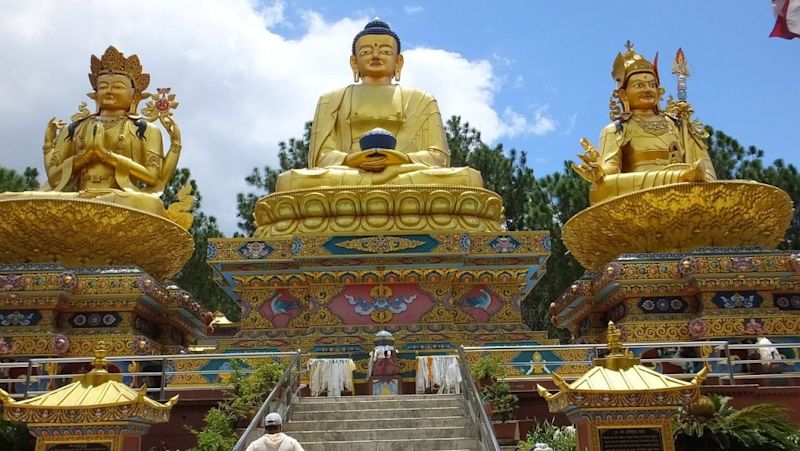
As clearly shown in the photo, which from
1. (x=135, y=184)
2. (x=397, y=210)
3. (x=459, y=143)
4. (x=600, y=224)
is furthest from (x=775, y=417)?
(x=459, y=143)

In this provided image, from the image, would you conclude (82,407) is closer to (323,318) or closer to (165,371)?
(165,371)

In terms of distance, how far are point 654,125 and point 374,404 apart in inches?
337

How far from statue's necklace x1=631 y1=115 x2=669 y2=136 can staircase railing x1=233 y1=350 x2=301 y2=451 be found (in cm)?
841

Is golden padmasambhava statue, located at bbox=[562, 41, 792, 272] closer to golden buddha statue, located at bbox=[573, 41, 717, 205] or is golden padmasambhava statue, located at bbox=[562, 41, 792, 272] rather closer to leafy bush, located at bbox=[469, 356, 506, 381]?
golden buddha statue, located at bbox=[573, 41, 717, 205]

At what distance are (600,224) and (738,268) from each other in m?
2.51

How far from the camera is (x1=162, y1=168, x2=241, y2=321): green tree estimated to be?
24016 millimetres

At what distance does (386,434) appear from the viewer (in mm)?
8617

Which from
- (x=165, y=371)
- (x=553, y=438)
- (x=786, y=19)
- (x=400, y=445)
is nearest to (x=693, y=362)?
(x=553, y=438)

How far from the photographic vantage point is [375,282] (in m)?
13.2

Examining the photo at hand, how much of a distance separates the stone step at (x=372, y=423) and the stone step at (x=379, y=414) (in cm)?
22

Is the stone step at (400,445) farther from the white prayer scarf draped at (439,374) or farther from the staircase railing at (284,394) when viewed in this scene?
the white prayer scarf draped at (439,374)

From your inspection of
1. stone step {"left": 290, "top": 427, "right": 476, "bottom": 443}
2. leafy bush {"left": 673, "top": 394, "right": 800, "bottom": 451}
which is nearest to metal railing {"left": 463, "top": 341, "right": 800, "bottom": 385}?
leafy bush {"left": 673, "top": 394, "right": 800, "bottom": 451}

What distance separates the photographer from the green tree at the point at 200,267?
24016mm

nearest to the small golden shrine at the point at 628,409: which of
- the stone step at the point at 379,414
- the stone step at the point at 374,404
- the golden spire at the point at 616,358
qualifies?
the golden spire at the point at 616,358
